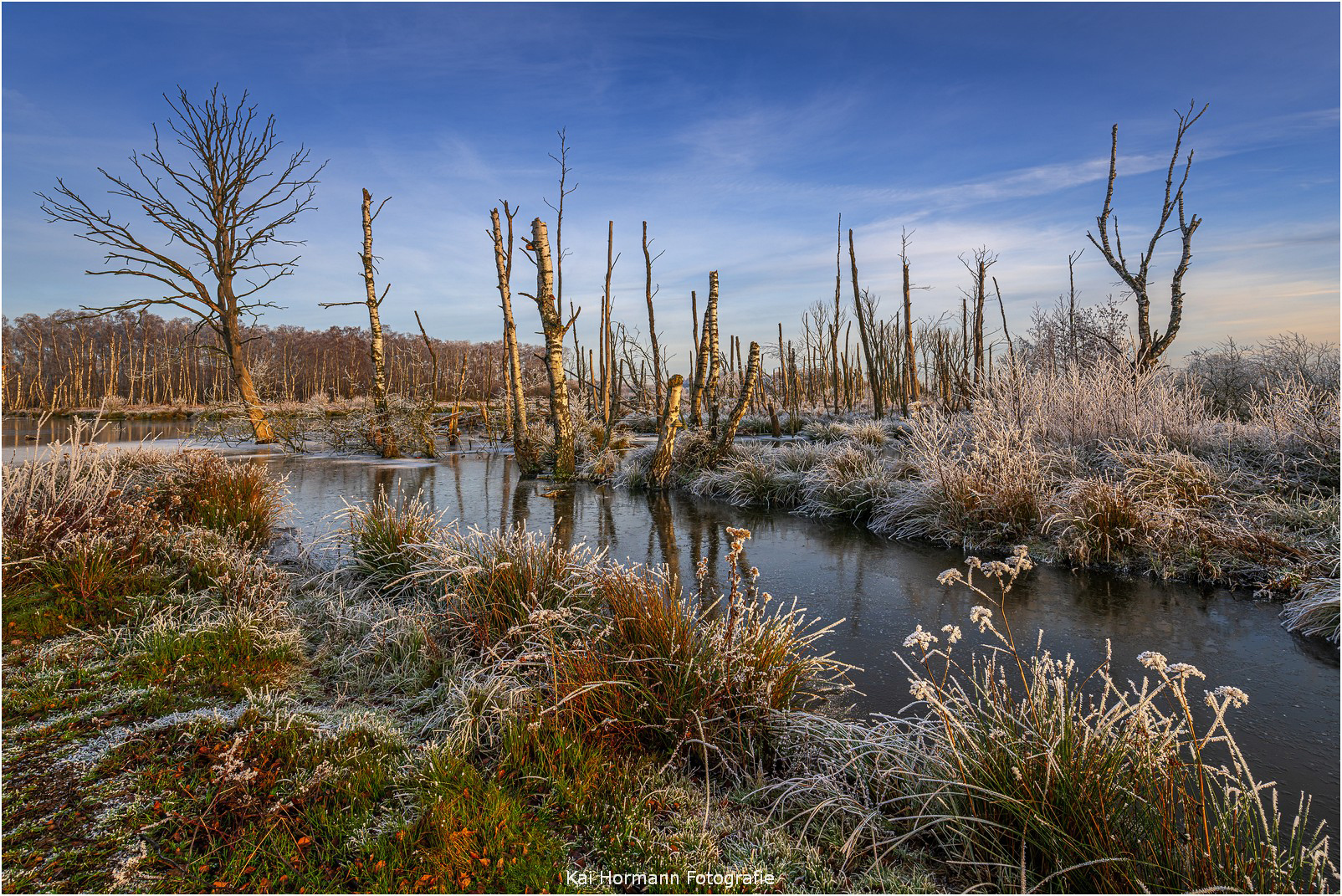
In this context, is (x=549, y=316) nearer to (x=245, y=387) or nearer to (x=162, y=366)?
(x=245, y=387)

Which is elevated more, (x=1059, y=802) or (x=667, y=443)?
(x=667, y=443)

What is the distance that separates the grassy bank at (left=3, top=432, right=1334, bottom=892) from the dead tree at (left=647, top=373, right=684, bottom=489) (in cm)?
721

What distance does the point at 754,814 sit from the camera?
2.46m

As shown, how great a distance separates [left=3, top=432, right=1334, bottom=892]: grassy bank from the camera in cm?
202

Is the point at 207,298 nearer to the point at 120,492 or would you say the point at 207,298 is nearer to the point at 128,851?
the point at 120,492

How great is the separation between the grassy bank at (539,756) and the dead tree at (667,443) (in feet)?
23.6

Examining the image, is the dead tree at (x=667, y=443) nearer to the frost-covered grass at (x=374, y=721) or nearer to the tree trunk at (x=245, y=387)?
the frost-covered grass at (x=374, y=721)

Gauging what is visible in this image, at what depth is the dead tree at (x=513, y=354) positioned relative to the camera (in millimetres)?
13820

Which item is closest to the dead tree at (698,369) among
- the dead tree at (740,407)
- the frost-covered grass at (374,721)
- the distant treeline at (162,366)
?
the dead tree at (740,407)

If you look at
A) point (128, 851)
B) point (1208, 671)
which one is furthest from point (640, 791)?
point (1208, 671)

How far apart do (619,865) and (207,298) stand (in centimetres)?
2048

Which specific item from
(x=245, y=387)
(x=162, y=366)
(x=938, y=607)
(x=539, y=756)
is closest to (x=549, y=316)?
(x=938, y=607)

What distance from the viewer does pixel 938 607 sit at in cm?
538

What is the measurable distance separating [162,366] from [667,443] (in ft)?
185
